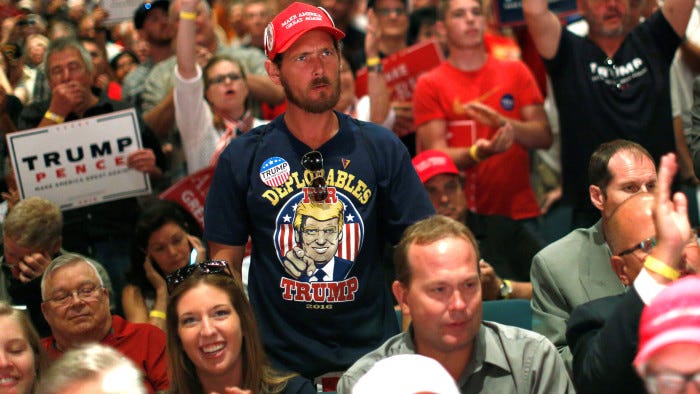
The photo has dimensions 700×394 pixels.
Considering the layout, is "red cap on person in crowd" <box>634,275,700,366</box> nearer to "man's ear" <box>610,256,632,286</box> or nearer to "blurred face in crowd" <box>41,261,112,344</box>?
"man's ear" <box>610,256,632,286</box>

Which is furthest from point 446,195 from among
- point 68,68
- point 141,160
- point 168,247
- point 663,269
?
point 663,269

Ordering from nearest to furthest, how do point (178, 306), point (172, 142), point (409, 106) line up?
point (178, 306) < point (172, 142) < point (409, 106)

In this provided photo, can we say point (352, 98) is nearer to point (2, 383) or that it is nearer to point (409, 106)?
point (409, 106)

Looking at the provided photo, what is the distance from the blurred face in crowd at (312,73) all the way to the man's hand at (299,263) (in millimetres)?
544

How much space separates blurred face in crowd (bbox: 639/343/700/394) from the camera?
8.35 ft

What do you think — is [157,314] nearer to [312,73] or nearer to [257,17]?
[312,73]

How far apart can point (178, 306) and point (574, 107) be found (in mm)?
3051

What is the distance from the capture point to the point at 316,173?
4.13 metres

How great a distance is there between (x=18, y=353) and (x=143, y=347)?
864 mm

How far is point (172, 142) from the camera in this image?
21.9 ft

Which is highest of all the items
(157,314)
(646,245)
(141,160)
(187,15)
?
(187,15)

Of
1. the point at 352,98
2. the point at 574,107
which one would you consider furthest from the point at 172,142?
the point at 574,107

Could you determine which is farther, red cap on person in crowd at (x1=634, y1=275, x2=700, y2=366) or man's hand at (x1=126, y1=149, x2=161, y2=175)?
man's hand at (x1=126, y1=149, x2=161, y2=175)

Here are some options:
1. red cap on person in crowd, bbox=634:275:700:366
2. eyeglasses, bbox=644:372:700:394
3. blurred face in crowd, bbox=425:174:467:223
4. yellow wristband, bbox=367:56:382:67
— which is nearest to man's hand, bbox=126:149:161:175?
yellow wristband, bbox=367:56:382:67
